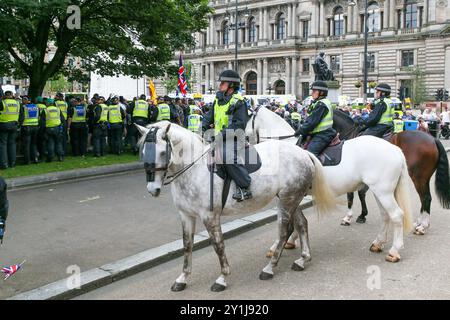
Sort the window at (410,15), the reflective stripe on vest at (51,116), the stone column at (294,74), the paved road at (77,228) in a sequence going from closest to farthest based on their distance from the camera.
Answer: the paved road at (77,228) → the reflective stripe on vest at (51,116) → the window at (410,15) → the stone column at (294,74)

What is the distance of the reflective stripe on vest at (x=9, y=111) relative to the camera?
41.8 ft

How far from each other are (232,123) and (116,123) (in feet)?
36.7

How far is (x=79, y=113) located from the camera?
1548 centimetres

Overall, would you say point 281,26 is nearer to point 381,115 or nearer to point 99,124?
point 99,124

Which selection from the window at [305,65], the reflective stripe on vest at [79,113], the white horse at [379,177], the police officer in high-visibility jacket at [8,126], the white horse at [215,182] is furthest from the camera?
the window at [305,65]

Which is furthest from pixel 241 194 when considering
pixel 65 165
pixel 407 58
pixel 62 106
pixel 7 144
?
pixel 407 58

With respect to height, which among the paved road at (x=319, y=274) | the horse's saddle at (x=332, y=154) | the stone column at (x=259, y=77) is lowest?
the paved road at (x=319, y=274)

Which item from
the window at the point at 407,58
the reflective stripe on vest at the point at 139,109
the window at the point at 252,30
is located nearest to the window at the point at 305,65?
the window at the point at 252,30

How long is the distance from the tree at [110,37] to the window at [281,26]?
57740mm

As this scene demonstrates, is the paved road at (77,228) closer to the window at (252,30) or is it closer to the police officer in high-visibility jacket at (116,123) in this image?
the police officer in high-visibility jacket at (116,123)

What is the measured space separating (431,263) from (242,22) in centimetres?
7567

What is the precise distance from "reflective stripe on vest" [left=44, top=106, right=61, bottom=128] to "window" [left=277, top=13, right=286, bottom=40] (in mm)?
64205

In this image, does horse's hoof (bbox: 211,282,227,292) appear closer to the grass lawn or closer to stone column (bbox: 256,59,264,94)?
the grass lawn

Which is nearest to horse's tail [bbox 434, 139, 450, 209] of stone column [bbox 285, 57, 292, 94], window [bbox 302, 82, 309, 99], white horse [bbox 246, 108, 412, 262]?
white horse [bbox 246, 108, 412, 262]
